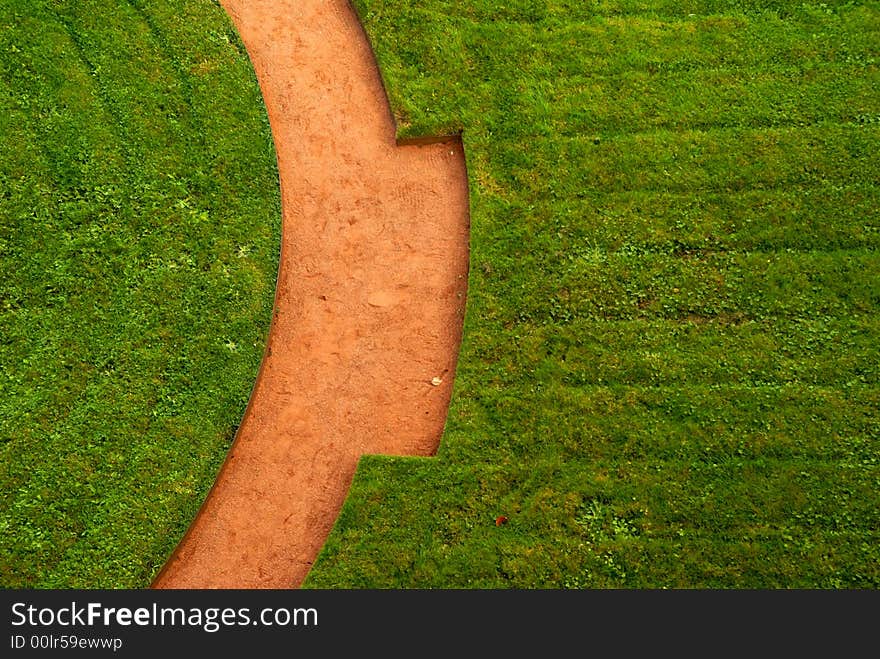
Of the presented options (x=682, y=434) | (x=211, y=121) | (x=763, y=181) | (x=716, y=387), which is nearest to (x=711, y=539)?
(x=682, y=434)

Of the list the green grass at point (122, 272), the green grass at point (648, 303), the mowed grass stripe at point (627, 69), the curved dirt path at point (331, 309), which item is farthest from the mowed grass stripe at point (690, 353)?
the green grass at point (122, 272)

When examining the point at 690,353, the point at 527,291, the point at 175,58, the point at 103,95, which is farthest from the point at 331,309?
the point at 690,353

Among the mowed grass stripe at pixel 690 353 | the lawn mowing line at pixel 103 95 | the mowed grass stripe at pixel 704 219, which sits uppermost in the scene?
the lawn mowing line at pixel 103 95

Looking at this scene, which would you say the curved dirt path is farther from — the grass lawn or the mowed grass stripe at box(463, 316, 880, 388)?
the mowed grass stripe at box(463, 316, 880, 388)

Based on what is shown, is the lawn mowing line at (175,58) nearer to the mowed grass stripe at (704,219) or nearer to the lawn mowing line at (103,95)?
the lawn mowing line at (103,95)

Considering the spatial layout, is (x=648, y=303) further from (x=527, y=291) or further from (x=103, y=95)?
(x=103, y=95)

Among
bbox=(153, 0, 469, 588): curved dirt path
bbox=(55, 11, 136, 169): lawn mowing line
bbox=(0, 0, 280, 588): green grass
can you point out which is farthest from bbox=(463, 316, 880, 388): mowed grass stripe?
bbox=(55, 11, 136, 169): lawn mowing line
